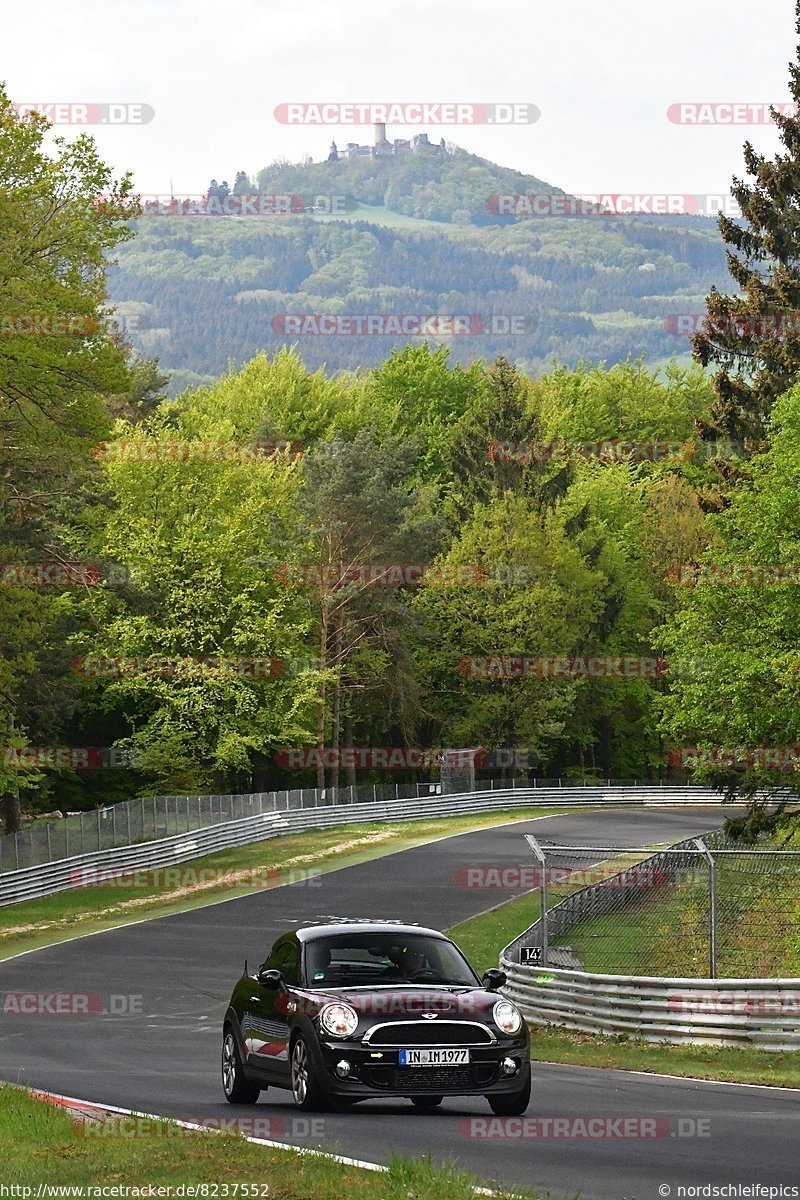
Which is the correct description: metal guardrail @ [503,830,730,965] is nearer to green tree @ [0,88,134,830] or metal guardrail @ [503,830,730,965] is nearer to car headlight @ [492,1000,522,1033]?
car headlight @ [492,1000,522,1033]

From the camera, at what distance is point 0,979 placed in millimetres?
33906

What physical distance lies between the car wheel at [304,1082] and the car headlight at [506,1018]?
149cm

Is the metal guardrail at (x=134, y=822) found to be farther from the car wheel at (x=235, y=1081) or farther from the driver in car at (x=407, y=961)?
the driver in car at (x=407, y=961)

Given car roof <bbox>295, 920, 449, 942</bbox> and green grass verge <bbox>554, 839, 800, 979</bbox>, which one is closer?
car roof <bbox>295, 920, 449, 942</bbox>

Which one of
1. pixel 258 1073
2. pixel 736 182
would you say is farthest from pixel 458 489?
Result: pixel 258 1073

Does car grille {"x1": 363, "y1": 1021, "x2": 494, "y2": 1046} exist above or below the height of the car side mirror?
below

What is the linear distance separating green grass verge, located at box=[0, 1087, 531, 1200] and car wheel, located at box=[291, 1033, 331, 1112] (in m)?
1.35

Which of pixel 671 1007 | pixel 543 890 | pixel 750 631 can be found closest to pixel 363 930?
pixel 671 1007

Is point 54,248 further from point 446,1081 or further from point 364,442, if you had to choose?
point 364,442

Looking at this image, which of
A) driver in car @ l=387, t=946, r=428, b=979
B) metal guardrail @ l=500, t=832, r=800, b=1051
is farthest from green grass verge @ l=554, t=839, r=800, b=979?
driver in car @ l=387, t=946, r=428, b=979

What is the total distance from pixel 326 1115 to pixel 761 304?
39.7m

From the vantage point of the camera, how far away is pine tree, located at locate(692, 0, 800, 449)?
5075 centimetres

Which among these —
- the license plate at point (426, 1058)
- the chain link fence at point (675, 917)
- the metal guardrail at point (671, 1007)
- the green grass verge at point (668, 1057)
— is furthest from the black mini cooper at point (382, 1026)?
the chain link fence at point (675, 917)

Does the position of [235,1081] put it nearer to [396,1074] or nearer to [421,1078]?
[396,1074]
